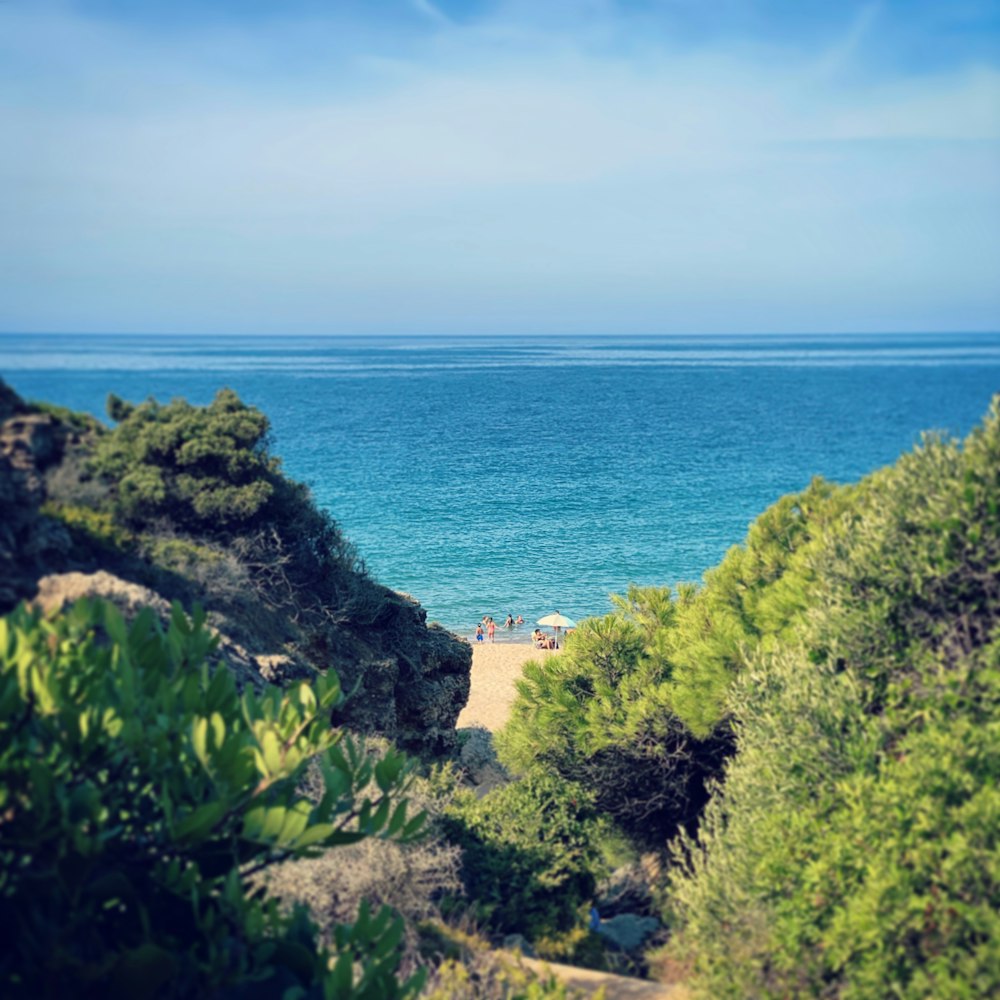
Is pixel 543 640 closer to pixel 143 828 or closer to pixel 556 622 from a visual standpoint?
pixel 556 622

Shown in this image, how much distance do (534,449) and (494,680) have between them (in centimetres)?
5152

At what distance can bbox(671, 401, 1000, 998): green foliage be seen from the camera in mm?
8680

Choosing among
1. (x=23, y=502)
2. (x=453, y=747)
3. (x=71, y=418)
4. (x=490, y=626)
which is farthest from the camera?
(x=490, y=626)

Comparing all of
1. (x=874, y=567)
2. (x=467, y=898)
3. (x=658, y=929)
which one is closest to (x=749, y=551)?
(x=874, y=567)

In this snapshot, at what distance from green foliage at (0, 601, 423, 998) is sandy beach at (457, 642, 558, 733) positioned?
1584 centimetres

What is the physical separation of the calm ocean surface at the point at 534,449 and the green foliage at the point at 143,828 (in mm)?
5743

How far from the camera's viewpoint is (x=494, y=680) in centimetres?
3141

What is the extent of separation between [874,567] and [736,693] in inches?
111

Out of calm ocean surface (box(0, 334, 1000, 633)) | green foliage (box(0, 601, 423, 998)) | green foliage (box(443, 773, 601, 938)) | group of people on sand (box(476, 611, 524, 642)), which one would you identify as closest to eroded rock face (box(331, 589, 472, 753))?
green foliage (box(443, 773, 601, 938))

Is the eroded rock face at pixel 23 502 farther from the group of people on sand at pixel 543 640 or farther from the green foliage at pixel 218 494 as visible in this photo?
the group of people on sand at pixel 543 640

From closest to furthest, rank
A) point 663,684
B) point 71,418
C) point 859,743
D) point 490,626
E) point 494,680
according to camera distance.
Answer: point 859,743, point 71,418, point 663,684, point 494,680, point 490,626

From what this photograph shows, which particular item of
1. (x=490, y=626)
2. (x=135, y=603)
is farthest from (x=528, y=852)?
(x=490, y=626)

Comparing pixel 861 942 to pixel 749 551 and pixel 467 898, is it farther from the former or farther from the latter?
pixel 749 551

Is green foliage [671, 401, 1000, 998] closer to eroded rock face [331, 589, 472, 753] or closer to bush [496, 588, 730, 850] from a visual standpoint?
bush [496, 588, 730, 850]
